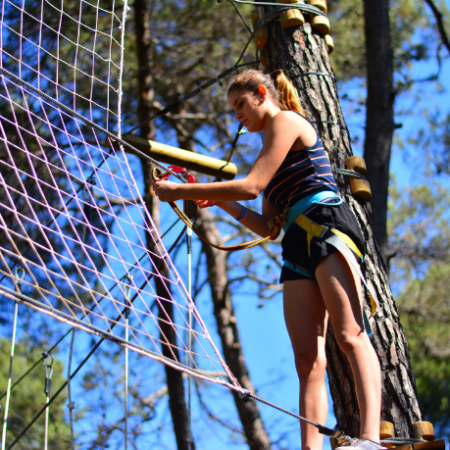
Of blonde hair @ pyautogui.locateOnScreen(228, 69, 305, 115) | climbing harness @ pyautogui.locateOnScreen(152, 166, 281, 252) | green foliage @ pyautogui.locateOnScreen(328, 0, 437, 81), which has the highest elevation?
green foliage @ pyautogui.locateOnScreen(328, 0, 437, 81)

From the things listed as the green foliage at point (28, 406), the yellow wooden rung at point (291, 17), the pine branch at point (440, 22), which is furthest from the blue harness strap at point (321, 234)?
the green foliage at point (28, 406)

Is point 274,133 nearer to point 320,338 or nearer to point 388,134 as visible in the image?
point 320,338

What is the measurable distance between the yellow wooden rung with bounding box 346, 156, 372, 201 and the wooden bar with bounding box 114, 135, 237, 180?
1.42ft

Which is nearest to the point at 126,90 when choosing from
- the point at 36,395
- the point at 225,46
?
the point at 225,46

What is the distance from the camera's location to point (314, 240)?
1441 mm

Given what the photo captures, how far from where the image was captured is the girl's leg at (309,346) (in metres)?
1.39

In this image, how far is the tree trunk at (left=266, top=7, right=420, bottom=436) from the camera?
5.50 ft

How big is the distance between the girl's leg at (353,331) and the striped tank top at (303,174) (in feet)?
0.67

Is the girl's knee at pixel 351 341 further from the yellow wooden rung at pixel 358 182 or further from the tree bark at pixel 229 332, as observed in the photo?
the tree bark at pixel 229 332

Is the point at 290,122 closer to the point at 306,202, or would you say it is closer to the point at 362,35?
the point at 306,202


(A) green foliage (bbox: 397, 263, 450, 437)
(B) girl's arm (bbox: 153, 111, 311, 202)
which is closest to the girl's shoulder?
(B) girl's arm (bbox: 153, 111, 311, 202)

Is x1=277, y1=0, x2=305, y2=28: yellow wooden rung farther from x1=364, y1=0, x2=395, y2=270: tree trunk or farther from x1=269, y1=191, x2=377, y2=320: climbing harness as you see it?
x1=364, y1=0, x2=395, y2=270: tree trunk

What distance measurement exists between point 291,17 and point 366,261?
98 cm

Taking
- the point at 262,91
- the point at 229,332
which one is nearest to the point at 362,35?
the point at 229,332
